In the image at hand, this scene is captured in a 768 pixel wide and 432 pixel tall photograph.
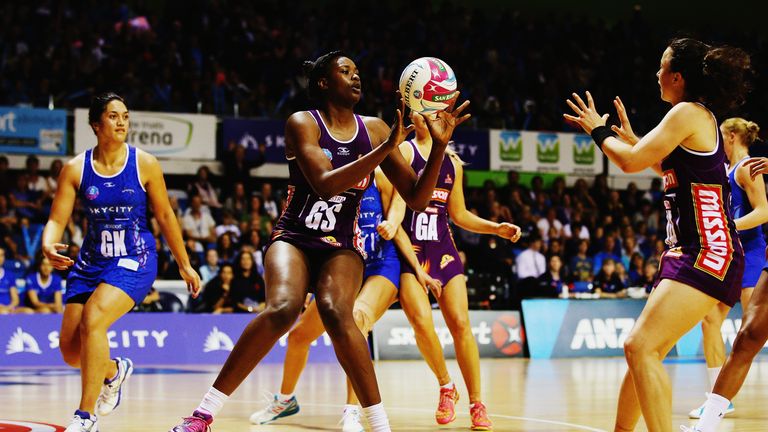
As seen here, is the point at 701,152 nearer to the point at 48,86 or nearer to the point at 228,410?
the point at 228,410

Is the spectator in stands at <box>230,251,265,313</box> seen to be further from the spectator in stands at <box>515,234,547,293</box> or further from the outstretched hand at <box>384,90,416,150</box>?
the outstretched hand at <box>384,90,416,150</box>

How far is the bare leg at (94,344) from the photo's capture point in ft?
20.1

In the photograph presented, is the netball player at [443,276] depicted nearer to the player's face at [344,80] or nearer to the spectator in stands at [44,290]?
the player's face at [344,80]

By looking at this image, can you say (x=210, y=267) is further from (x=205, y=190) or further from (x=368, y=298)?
(x=368, y=298)

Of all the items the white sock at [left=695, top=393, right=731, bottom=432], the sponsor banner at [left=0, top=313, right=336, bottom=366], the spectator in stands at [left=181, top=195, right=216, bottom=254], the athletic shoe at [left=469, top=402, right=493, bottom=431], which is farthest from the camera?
the spectator in stands at [left=181, top=195, right=216, bottom=254]

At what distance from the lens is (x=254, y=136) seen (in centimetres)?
1897

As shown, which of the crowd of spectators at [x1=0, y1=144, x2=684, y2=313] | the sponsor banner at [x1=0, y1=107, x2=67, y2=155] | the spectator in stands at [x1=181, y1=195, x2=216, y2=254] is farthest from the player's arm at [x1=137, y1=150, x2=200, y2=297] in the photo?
the sponsor banner at [x1=0, y1=107, x2=67, y2=155]

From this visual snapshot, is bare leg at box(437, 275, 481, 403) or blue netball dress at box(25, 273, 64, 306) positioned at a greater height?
blue netball dress at box(25, 273, 64, 306)

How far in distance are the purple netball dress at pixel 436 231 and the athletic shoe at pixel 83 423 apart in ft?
8.10

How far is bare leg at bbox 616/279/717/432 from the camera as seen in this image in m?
4.88

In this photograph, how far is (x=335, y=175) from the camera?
5.06 meters

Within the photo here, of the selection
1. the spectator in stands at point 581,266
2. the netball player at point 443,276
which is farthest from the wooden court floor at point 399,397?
the spectator in stands at point 581,266

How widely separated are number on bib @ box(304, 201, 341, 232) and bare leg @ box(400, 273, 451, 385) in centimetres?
206

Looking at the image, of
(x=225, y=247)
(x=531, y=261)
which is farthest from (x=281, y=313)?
(x=531, y=261)
